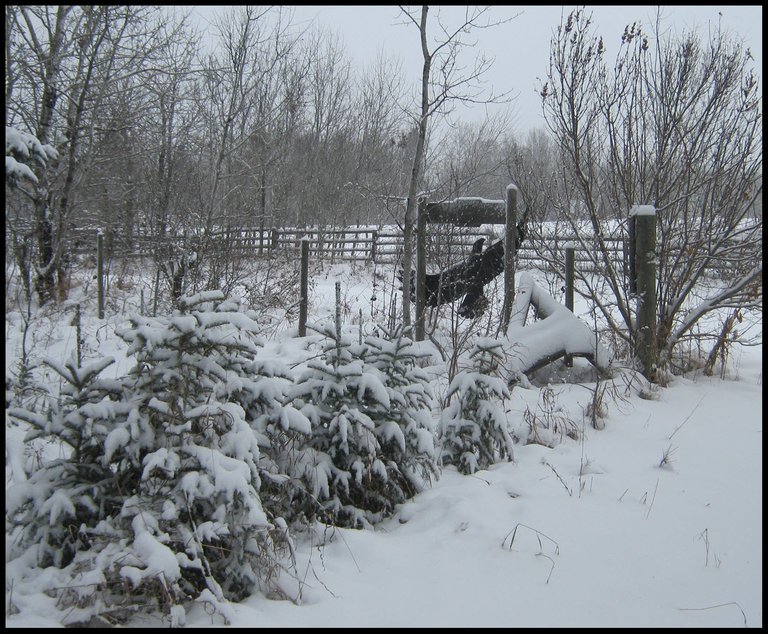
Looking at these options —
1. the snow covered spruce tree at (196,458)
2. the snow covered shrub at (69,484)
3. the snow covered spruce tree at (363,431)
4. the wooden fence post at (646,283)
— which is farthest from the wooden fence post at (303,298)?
the snow covered shrub at (69,484)

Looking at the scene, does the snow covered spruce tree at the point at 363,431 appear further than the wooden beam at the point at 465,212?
No

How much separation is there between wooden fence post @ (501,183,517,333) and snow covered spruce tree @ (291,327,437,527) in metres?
2.85

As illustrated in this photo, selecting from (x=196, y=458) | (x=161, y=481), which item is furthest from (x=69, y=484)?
(x=196, y=458)

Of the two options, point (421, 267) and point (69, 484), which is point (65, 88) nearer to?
point (421, 267)

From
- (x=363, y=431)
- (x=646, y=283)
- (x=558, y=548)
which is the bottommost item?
(x=558, y=548)

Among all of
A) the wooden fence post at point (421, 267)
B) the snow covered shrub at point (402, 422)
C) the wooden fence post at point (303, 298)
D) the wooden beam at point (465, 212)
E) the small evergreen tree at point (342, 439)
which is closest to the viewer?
the small evergreen tree at point (342, 439)

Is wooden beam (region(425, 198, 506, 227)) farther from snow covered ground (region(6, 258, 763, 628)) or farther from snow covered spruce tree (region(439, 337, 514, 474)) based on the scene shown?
snow covered spruce tree (region(439, 337, 514, 474))

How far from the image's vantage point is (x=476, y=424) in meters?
3.62

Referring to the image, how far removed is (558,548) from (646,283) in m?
3.59

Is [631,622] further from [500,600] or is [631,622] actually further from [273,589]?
[273,589]

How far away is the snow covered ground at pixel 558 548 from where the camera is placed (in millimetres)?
2258

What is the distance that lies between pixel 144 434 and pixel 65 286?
10634mm

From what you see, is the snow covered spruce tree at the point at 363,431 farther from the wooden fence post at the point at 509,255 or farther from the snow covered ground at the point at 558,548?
the wooden fence post at the point at 509,255

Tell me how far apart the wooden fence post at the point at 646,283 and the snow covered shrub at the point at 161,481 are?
14.2 feet
